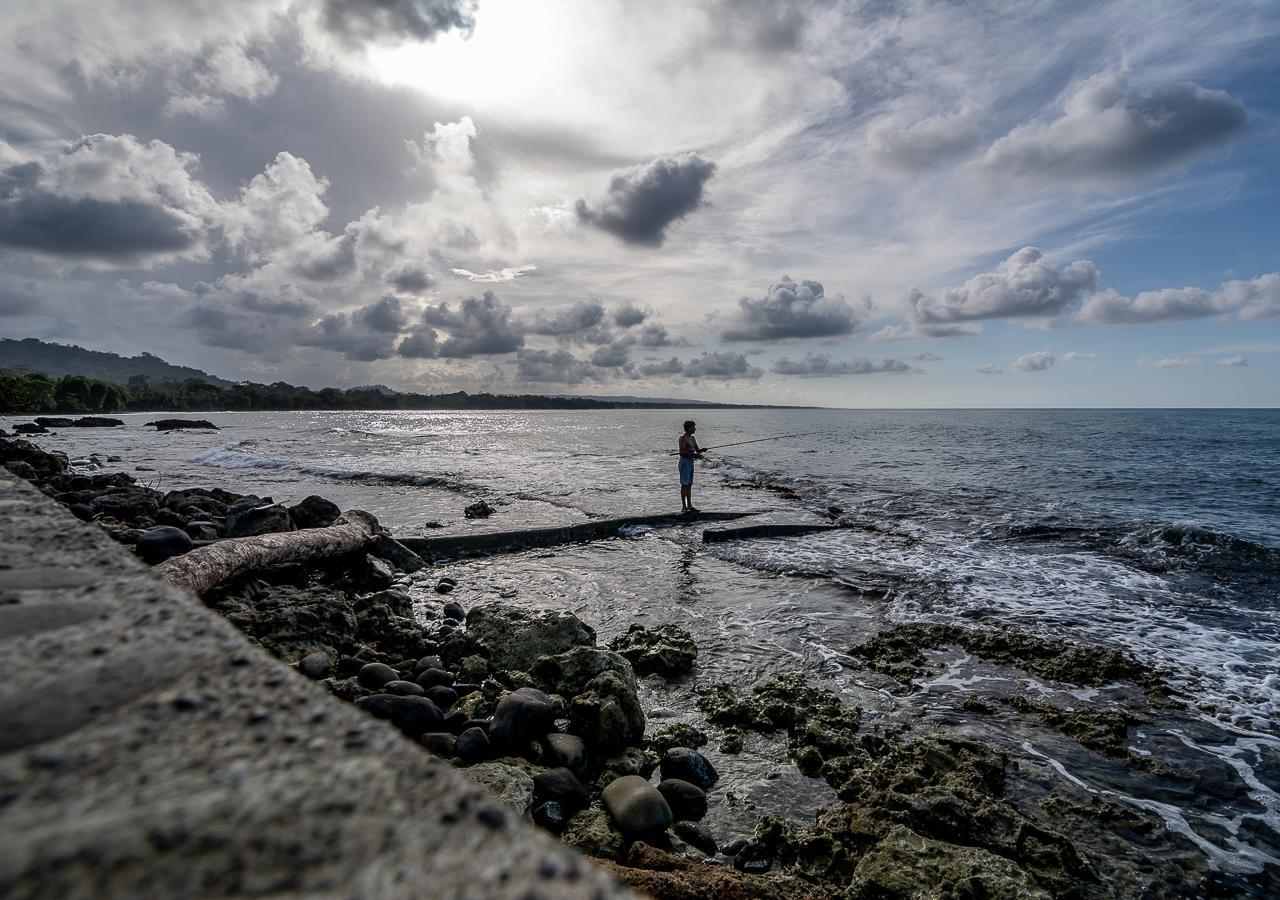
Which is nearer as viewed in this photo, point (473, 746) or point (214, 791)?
point (214, 791)

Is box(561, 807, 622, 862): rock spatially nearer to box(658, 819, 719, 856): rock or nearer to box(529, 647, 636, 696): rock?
box(658, 819, 719, 856): rock

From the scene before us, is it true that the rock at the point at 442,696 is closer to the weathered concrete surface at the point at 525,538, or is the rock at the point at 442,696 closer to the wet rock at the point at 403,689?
the wet rock at the point at 403,689

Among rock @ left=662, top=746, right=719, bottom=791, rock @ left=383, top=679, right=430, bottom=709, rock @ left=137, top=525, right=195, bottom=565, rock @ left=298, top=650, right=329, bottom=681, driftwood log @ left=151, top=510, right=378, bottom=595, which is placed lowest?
rock @ left=662, top=746, right=719, bottom=791

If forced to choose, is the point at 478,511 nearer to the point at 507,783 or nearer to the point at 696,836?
the point at 507,783

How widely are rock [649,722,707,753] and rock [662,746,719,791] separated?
294 millimetres

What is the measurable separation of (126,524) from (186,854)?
13.7m

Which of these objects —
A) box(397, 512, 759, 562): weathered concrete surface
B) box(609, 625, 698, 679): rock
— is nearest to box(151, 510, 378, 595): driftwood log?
box(397, 512, 759, 562): weathered concrete surface

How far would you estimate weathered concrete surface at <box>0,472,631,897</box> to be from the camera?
3.18ft

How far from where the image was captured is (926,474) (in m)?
30.1

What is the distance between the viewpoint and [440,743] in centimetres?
479

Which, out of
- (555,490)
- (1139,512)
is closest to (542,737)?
(555,490)

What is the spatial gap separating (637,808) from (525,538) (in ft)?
31.8

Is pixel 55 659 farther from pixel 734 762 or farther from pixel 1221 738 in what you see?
pixel 1221 738

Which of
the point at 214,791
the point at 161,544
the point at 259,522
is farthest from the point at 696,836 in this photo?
the point at 259,522
